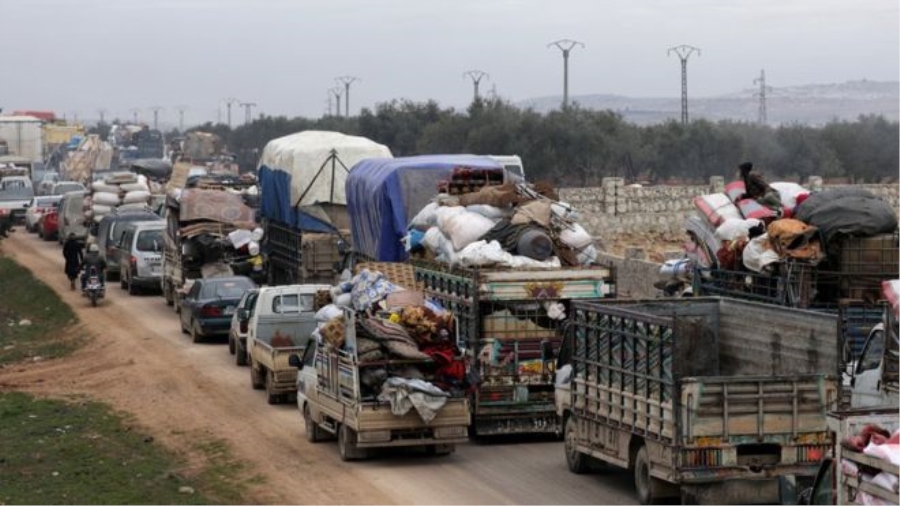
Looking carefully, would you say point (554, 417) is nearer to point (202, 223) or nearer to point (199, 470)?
point (199, 470)

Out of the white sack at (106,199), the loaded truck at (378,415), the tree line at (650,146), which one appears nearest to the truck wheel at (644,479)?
the loaded truck at (378,415)

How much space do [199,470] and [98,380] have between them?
9.60 metres

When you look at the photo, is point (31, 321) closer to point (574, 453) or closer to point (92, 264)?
point (92, 264)

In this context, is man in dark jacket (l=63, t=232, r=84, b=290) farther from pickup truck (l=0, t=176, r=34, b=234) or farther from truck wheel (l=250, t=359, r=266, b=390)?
pickup truck (l=0, t=176, r=34, b=234)

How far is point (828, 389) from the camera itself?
53.7ft

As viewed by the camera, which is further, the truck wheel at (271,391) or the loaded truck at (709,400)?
the truck wheel at (271,391)

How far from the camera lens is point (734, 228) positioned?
2264cm

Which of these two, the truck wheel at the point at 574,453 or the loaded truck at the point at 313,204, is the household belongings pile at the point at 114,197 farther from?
the truck wheel at the point at 574,453

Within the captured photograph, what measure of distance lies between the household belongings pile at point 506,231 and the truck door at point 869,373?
16.6ft

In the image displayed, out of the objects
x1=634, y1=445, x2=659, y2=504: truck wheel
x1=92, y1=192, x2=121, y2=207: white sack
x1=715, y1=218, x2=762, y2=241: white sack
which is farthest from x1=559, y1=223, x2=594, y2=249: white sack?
x1=92, y1=192, x2=121, y2=207: white sack

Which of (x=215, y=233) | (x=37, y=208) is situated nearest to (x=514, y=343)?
(x=215, y=233)

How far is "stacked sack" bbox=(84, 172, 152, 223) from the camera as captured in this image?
53812mm

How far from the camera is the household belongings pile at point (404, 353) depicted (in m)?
19.4

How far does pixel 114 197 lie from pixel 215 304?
2268cm
